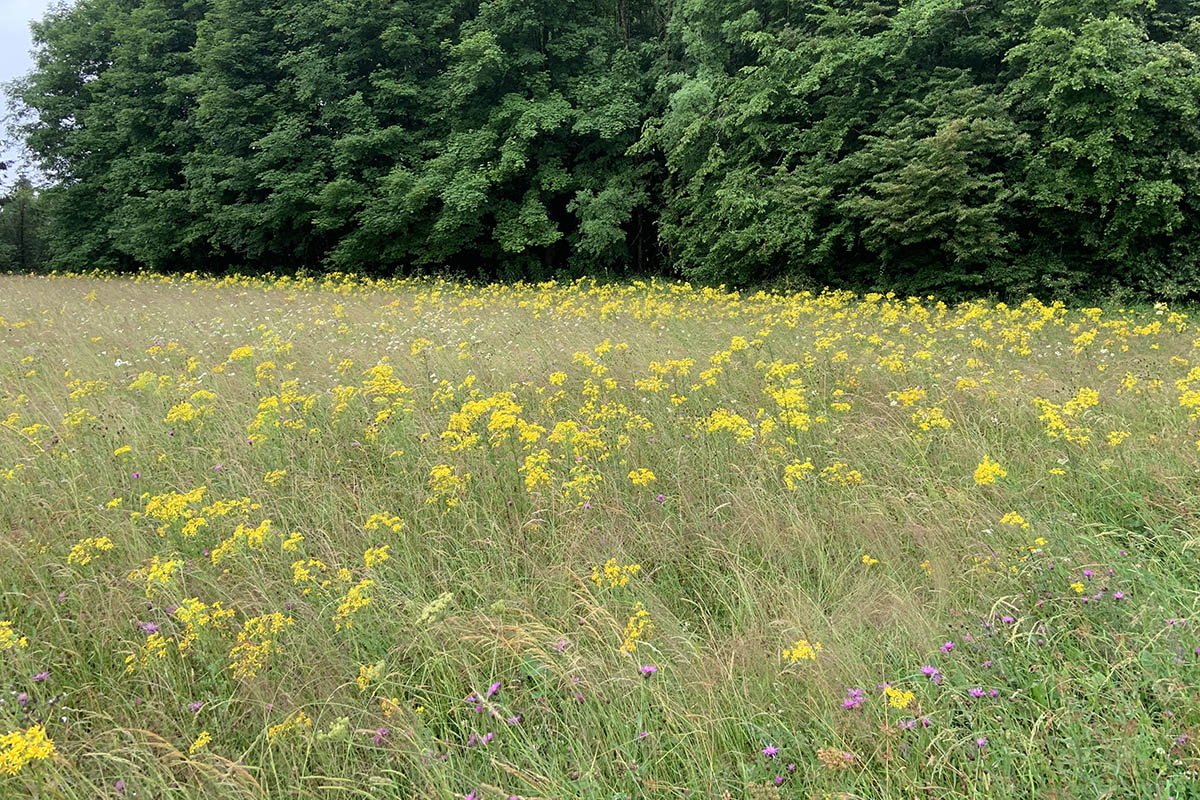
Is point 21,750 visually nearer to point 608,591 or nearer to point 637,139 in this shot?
point 608,591

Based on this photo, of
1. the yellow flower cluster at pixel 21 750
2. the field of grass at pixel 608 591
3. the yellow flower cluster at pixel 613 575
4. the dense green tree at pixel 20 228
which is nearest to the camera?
the yellow flower cluster at pixel 21 750

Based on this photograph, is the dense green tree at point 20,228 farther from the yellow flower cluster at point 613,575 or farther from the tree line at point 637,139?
the yellow flower cluster at point 613,575

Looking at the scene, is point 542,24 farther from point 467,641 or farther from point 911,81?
point 467,641

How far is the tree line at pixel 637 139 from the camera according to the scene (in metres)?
9.16

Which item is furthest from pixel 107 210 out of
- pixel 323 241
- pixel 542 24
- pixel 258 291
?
pixel 542 24

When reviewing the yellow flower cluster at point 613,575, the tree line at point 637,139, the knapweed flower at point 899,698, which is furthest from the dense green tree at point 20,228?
the knapweed flower at point 899,698

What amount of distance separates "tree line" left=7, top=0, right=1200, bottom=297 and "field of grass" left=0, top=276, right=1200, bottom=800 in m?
6.06

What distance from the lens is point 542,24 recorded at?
14703 mm

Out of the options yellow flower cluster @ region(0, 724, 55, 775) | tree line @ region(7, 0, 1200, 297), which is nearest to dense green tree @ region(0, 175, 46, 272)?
tree line @ region(7, 0, 1200, 297)

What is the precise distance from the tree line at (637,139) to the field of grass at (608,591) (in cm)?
606

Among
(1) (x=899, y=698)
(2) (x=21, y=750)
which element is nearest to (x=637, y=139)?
(1) (x=899, y=698)

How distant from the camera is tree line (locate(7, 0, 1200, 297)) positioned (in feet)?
30.0

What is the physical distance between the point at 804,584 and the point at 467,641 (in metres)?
1.31

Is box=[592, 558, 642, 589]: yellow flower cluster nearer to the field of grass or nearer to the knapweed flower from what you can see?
the field of grass
